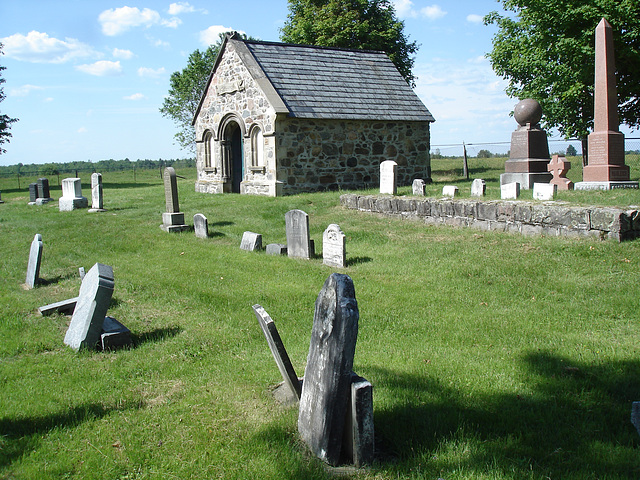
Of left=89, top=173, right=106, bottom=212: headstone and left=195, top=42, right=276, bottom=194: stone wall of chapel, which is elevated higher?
left=195, top=42, right=276, bottom=194: stone wall of chapel

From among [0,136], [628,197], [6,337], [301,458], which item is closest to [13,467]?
[301,458]

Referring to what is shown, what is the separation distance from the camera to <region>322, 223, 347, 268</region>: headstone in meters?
9.42

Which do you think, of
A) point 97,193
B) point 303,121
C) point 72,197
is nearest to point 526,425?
point 303,121

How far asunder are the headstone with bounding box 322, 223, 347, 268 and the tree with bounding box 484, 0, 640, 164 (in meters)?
16.3

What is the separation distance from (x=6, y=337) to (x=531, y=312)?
628 cm

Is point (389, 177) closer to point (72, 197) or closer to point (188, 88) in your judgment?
point (72, 197)

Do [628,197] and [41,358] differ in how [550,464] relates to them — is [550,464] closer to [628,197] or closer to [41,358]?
[41,358]

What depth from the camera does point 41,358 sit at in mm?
5590

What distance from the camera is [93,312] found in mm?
5633

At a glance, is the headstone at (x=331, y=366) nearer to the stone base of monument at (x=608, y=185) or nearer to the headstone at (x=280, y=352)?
the headstone at (x=280, y=352)

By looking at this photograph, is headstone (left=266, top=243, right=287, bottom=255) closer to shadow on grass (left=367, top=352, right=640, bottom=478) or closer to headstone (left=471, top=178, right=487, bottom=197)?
headstone (left=471, top=178, right=487, bottom=197)

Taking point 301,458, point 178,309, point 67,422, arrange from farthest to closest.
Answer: point 178,309 → point 67,422 → point 301,458

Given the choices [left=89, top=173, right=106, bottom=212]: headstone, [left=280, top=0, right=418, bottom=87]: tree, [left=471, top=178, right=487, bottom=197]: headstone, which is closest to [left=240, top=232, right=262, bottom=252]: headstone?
[left=471, top=178, right=487, bottom=197]: headstone

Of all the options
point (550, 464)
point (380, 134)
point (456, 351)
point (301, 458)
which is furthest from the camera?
point (380, 134)
